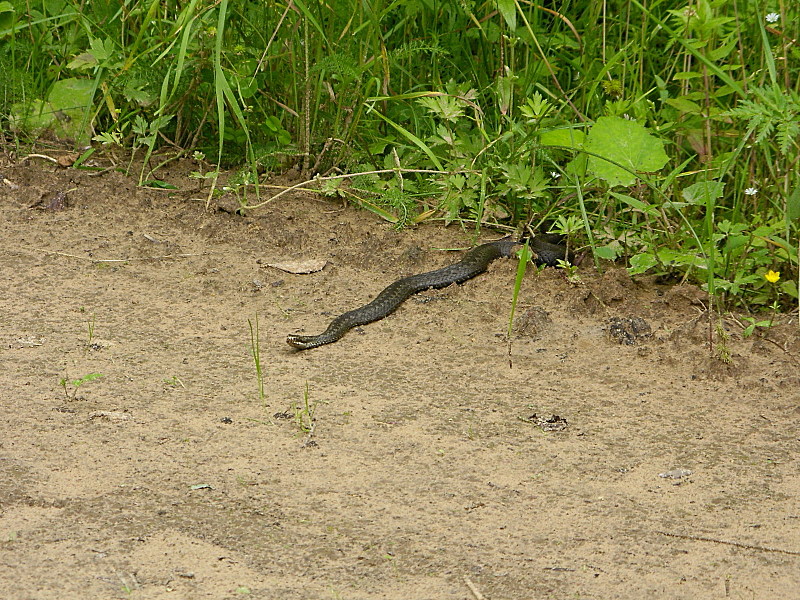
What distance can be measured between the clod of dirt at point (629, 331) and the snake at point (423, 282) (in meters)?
0.59

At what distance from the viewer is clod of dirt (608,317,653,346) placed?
12.9 ft

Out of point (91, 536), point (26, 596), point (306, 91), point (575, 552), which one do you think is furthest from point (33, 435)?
point (306, 91)

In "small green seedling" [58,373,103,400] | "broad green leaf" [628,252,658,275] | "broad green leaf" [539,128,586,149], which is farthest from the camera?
"broad green leaf" [539,128,586,149]

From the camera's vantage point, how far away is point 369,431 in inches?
128

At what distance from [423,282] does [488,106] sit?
4.88ft

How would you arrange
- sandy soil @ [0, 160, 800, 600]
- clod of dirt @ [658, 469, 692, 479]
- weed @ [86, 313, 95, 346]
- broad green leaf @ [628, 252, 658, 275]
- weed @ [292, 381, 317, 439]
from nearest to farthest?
sandy soil @ [0, 160, 800, 600], clod of dirt @ [658, 469, 692, 479], weed @ [292, 381, 317, 439], weed @ [86, 313, 95, 346], broad green leaf @ [628, 252, 658, 275]

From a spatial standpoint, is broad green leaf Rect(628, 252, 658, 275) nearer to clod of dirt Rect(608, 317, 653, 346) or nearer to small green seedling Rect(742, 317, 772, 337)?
clod of dirt Rect(608, 317, 653, 346)

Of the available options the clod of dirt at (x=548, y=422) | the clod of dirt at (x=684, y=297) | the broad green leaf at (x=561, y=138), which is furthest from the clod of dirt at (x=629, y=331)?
the broad green leaf at (x=561, y=138)

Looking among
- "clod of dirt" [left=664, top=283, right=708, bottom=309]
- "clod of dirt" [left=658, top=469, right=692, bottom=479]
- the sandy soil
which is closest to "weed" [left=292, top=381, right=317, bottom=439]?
the sandy soil

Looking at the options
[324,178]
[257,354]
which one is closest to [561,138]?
[324,178]

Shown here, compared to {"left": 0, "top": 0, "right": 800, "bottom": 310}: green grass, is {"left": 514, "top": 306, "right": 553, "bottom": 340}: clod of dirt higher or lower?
lower

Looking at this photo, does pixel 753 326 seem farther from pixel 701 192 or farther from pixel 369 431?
pixel 369 431

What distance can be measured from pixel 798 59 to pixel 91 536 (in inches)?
135

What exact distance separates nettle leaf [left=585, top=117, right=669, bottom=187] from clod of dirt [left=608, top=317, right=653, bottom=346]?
0.56 meters
